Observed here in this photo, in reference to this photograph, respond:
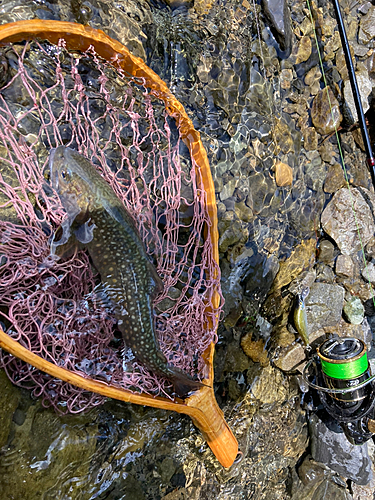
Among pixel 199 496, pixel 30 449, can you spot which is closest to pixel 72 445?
pixel 30 449

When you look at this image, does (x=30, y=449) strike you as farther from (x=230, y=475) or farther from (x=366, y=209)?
(x=366, y=209)

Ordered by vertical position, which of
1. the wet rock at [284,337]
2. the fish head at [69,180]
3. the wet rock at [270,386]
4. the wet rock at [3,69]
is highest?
the wet rock at [3,69]

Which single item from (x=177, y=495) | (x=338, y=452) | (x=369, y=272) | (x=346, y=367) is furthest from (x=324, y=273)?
(x=177, y=495)

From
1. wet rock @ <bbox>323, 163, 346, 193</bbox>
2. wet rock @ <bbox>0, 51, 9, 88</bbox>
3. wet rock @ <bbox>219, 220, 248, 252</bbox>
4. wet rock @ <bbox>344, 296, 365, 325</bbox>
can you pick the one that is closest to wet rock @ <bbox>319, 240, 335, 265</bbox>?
wet rock @ <bbox>344, 296, 365, 325</bbox>

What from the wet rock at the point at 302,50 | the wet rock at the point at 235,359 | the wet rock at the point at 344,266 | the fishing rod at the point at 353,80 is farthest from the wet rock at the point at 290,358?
the wet rock at the point at 302,50

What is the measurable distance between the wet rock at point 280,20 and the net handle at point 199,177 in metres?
2.13

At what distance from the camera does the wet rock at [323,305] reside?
4.95 m

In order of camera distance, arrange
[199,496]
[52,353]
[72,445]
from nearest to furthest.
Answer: [52,353] → [72,445] → [199,496]

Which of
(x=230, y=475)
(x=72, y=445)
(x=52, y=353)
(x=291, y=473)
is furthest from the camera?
(x=291, y=473)

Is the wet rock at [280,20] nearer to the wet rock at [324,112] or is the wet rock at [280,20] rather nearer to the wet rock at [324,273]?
the wet rock at [324,112]

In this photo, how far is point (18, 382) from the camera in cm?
285

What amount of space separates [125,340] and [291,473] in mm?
3703

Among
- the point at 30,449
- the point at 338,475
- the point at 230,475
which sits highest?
the point at 30,449

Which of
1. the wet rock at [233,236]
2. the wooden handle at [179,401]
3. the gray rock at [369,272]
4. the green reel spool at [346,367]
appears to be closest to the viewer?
the wooden handle at [179,401]
